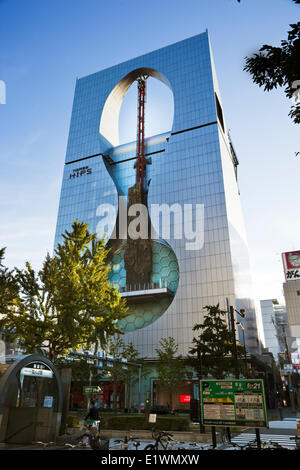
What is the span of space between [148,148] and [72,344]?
Result: 181 feet

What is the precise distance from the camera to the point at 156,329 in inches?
2018

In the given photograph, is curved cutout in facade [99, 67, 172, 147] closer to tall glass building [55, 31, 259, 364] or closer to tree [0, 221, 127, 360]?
tall glass building [55, 31, 259, 364]

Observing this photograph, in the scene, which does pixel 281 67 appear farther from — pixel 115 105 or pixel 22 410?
pixel 115 105

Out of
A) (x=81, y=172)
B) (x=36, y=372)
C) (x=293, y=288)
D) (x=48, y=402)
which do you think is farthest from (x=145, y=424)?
(x=81, y=172)

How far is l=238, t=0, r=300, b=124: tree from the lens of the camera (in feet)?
27.2

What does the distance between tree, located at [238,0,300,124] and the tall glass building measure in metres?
41.4

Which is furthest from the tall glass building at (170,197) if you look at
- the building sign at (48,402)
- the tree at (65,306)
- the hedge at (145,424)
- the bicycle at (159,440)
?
the bicycle at (159,440)

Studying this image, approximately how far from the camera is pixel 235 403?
1232 cm

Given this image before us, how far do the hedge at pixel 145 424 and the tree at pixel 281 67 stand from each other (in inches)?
741

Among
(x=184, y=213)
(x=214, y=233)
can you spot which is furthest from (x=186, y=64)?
(x=214, y=233)

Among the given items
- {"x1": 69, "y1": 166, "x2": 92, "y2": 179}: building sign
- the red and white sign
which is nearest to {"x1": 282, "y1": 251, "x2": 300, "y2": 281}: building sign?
the red and white sign

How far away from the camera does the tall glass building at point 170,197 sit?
51.3 metres

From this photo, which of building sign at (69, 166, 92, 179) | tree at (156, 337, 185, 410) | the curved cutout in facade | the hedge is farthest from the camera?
the curved cutout in facade

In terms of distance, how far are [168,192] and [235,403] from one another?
4855 centimetres
